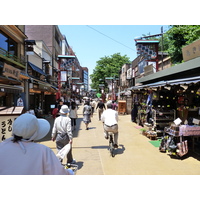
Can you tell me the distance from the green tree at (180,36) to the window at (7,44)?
12.3 metres

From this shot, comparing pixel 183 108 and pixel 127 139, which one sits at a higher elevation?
pixel 183 108

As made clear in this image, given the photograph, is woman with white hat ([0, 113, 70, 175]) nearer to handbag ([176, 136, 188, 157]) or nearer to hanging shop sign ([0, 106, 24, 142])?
hanging shop sign ([0, 106, 24, 142])

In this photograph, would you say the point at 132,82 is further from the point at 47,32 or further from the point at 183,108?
the point at 183,108

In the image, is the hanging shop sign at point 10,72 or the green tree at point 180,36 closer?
the hanging shop sign at point 10,72

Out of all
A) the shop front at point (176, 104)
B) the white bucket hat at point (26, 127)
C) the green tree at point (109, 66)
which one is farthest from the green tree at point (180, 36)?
the green tree at point (109, 66)

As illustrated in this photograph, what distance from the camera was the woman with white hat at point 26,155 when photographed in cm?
197

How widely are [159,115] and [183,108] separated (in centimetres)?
144

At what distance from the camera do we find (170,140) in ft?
20.1

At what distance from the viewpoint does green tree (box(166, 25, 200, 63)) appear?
41.0 feet

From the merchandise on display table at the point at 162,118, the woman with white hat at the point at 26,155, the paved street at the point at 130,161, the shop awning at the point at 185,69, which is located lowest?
the paved street at the point at 130,161

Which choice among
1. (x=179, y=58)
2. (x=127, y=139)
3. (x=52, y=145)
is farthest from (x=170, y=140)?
(x=179, y=58)

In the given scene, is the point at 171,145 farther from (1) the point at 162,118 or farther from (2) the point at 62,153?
(2) the point at 62,153

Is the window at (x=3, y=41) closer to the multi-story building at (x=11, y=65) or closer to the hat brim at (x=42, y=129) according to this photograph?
the multi-story building at (x=11, y=65)

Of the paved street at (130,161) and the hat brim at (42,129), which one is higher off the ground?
the hat brim at (42,129)
